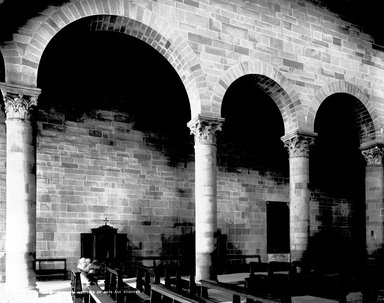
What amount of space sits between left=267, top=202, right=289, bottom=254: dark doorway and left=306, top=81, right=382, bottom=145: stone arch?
3.89 metres

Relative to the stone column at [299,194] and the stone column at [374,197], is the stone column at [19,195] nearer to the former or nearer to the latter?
the stone column at [299,194]

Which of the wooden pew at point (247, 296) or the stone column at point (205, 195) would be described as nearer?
the wooden pew at point (247, 296)

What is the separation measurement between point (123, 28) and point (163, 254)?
669cm

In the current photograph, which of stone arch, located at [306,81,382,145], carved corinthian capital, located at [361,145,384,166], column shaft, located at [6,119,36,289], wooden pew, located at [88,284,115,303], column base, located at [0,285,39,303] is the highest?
stone arch, located at [306,81,382,145]

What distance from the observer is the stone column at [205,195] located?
9.94 metres

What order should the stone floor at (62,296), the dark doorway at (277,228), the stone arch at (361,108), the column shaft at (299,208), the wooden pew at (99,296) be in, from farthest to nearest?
the dark doorway at (277,228), the stone arch at (361,108), the column shaft at (299,208), the stone floor at (62,296), the wooden pew at (99,296)

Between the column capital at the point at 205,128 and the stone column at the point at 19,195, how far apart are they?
3.74 metres

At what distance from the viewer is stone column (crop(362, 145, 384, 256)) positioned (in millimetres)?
12961

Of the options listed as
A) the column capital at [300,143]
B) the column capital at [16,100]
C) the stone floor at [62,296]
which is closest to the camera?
the column capital at [16,100]

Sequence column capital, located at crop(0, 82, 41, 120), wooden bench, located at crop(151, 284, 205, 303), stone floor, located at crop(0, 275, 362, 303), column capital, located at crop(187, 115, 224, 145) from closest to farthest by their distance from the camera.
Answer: wooden bench, located at crop(151, 284, 205, 303), column capital, located at crop(0, 82, 41, 120), stone floor, located at crop(0, 275, 362, 303), column capital, located at crop(187, 115, 224, 145)

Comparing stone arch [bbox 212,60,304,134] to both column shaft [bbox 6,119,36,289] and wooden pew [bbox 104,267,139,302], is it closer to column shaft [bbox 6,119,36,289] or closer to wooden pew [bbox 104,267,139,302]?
column shaft [bbox 6,119,36,289]

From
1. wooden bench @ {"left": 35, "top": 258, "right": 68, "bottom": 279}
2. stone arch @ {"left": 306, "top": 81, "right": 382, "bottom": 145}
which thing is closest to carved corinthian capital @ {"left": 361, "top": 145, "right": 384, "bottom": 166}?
stone arch @ {"left": 306, "top": 81, "right": 382, "bottom": 145}

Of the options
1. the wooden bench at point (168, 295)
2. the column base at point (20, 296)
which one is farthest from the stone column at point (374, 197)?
the column base at point (20, 296)

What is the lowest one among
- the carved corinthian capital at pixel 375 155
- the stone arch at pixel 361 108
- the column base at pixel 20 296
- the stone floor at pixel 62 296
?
the stone floor at pixel 62 296
